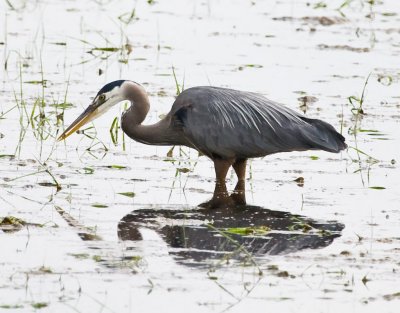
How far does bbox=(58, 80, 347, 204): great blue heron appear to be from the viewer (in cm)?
973

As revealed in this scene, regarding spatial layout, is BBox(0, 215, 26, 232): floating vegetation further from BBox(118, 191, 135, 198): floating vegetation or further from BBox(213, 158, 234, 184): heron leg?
BBox(213, 158, 234, 184): heron leg

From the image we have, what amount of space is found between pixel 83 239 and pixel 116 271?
83 centimetres

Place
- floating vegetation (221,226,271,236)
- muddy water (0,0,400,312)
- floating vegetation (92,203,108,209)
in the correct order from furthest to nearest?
floating vegetation (92,203,108,209) < floating vegetation (221,226,271,236) < muddy water (0,0,400,312)

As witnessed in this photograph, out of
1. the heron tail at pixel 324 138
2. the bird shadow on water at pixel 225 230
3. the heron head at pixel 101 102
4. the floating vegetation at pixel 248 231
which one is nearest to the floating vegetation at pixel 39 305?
the bird shadow on water at pixel 225 230

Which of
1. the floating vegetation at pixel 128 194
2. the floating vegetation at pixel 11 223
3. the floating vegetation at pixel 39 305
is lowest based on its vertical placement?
the floating vegetation at pixel 39 305

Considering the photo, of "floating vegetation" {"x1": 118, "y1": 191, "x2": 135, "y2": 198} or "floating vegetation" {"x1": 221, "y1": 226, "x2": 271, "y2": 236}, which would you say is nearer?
"floating vegetation" {"x1": 221, "y1": 226, "x2": 271, "y2": 236}

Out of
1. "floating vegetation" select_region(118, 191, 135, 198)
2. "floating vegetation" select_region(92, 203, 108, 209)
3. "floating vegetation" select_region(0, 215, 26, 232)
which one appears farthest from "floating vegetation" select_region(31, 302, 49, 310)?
"floating vegetation" select_region(118, 191, 135, 198)

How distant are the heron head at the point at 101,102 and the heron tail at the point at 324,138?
173cm

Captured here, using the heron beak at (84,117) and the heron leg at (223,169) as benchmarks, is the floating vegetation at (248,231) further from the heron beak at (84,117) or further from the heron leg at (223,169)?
the heron beak at (84,117)

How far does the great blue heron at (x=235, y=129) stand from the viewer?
9727mm

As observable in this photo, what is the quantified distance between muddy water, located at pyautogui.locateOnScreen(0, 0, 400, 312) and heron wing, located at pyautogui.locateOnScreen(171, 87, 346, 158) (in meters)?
0.34

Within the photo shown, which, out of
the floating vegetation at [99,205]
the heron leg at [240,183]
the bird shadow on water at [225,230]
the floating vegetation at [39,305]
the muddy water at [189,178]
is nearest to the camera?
the floating vegetation at [39,305]

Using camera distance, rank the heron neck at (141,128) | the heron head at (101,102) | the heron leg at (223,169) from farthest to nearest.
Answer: the heron head at (101,102) < the heron neck at (141,128) < the heron leg at (223,169)

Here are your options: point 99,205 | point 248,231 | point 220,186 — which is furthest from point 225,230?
point 220,186
